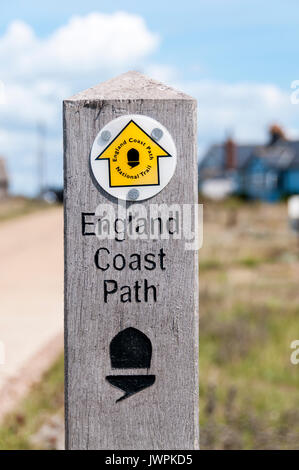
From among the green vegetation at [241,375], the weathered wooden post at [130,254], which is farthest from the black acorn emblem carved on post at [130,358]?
the green vegetation at [241,375]

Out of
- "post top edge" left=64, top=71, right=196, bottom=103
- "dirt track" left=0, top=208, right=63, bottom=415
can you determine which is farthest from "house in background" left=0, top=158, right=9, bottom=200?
"post top edge" left=64, top=71, right=196, bottom=103

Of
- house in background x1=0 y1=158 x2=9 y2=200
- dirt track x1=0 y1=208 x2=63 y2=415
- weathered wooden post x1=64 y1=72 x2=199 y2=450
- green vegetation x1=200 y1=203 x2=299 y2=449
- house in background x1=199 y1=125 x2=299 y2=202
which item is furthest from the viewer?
house in background x1=0 y1=158 x2=9 y2=200

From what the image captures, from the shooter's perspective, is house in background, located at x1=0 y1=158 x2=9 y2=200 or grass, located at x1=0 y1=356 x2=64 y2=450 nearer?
grass, located at x1=0 y1=356 x2=64 y2=450

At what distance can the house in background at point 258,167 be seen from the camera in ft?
205

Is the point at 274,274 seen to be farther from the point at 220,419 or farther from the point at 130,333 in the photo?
the point at 130,333

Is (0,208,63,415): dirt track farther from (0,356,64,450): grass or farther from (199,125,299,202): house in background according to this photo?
(199,125,299,202): house in background

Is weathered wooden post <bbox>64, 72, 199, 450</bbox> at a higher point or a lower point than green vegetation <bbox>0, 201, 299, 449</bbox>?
higher

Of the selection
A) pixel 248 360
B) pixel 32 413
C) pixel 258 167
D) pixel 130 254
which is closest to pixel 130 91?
pixel 130 254

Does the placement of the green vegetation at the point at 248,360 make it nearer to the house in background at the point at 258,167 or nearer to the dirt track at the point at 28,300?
the dirt track at the point at 28,300

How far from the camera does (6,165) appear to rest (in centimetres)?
7088

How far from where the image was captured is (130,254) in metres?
1.96

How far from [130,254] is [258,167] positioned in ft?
216

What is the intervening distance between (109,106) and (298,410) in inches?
137

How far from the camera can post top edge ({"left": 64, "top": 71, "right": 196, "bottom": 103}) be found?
197 cm
